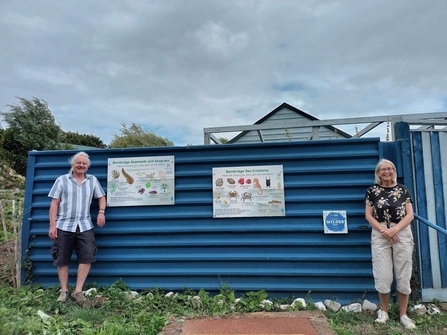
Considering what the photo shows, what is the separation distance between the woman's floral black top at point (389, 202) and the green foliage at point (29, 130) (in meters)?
12.7

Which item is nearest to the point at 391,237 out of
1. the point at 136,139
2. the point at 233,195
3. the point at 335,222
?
the point at 335,222

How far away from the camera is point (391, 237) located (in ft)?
9.55

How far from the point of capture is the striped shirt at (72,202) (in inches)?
139

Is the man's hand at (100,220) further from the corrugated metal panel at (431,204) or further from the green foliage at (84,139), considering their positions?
the green foliage at (84,139)

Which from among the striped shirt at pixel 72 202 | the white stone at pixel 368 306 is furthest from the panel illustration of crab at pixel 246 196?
the striped shirt at pixel 72 202

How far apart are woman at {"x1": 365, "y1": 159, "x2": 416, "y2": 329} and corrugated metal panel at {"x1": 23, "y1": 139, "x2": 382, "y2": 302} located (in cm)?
44

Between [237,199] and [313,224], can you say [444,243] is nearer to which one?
[313,224]

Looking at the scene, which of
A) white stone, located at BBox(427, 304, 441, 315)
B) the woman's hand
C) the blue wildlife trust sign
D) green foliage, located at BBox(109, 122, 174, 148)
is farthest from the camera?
green foliage, located at BBox(109, 122, 174, 148)

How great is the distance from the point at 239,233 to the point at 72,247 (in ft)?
6.68

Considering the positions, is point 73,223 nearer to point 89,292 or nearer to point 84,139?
point 89,292

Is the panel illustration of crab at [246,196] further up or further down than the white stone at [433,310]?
further up

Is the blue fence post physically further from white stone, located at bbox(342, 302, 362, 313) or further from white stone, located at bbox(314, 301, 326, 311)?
white stone, located at bbox(314, 301, 326, 311)

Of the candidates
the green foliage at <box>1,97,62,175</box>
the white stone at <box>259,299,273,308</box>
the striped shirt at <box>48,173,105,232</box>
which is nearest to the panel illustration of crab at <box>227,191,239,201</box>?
the white stone at <box>259,299,273,308</box>

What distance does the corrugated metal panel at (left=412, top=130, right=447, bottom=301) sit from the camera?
3328 mm
